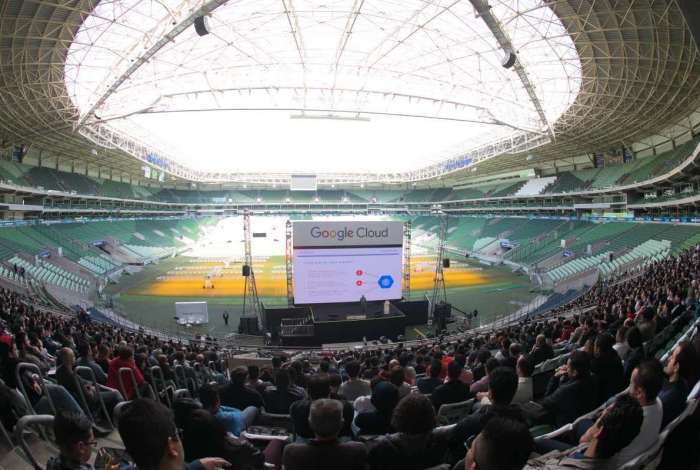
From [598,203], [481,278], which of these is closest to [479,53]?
[481,278]

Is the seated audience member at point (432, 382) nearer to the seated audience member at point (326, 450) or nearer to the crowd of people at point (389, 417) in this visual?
the crowd of people at point (389, 417)

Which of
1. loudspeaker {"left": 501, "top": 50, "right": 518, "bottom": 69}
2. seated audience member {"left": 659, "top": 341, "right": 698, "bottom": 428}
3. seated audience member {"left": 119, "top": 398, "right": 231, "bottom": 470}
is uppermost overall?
loudspeaker {"left": 501, "top": 50, "right": 518, "bottom": 69}

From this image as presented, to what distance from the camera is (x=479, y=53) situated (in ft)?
73.2

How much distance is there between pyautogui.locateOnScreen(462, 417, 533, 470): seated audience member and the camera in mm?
2049

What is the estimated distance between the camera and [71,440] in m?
2.27

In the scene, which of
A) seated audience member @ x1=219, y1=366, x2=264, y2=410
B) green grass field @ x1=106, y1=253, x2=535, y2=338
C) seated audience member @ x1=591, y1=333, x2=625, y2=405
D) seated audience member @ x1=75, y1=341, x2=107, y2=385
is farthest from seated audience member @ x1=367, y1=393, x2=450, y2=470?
green grass field @ x1=106, y1=253, x2=535, y2=338

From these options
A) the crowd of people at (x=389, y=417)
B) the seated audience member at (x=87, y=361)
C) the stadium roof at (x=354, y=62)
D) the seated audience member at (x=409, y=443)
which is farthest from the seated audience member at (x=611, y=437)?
the stadium roof at (x=354, y=62)

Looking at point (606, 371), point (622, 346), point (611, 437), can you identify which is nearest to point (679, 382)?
point (606, 371)

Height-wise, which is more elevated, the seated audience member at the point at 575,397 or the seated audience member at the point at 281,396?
the seated audience member at the point at 575,397

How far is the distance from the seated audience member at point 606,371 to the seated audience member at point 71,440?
4.47m

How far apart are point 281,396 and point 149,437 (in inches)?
150

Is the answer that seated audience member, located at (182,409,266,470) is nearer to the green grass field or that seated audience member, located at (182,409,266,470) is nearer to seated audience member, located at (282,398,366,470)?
seated audience member, located at (282,398,366,470)

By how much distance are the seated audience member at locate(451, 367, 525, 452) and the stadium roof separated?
15.9 metres

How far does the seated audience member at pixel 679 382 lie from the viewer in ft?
10.7
